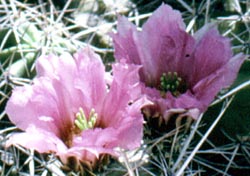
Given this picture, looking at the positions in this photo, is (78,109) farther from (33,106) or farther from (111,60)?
(111,60)

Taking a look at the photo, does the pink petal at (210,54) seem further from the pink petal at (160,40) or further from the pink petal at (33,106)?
the pink petal at (33,106)

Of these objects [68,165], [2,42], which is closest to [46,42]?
[2,42]

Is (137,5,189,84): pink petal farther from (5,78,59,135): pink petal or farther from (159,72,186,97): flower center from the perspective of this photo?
(5,78,59,135): pink petal

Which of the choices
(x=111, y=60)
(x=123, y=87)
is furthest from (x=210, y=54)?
(x=111, y=60)

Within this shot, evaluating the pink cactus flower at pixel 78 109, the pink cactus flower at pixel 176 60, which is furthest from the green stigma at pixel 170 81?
the pink cactus flower at pixel 78 109

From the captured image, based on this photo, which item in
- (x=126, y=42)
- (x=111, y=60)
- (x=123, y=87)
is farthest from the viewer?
(x=111, y=60)

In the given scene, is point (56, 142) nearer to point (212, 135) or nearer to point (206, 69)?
point (206, 69)
